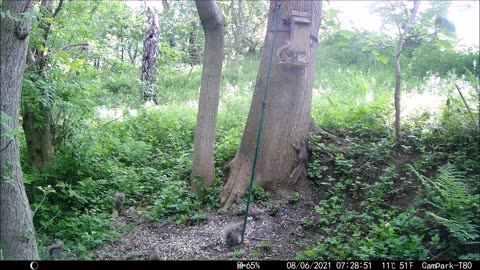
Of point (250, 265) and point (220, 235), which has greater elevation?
point (250, 265)

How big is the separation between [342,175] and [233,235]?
2.02 metres

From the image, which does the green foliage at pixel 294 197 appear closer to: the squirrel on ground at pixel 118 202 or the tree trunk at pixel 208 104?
the tree trunk at pixel 208 104

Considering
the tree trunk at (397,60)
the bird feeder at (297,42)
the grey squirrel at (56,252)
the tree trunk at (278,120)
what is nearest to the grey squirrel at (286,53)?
the bird feeder at (297,42)

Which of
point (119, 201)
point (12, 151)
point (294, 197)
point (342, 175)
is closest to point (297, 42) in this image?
point (342, 175)

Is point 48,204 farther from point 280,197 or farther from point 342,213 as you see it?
point 342,213

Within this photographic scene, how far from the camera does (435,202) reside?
5188mm

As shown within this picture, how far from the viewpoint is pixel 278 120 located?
6988 millimetres

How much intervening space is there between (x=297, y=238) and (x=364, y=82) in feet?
16.8

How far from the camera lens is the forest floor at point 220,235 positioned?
5555 mm

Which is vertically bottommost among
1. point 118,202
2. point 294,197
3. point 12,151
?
point 118,202

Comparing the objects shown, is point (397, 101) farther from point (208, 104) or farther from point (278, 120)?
point (208, 104)

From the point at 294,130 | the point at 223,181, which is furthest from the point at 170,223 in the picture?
the point at 294,130

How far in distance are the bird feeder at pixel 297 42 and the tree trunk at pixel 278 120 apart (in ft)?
0.54

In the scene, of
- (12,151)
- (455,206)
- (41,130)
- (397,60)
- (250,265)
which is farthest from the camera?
(41,130)
